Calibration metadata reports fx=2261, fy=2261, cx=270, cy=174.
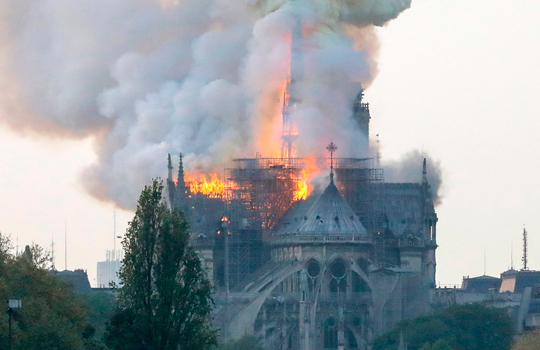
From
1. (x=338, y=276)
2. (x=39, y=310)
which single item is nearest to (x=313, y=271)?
(x=338, y=276)

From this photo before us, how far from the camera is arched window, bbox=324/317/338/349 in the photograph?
18675 cm

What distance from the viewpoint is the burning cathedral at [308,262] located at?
612 feet

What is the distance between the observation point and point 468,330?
174875 mm

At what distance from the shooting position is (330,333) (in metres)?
187

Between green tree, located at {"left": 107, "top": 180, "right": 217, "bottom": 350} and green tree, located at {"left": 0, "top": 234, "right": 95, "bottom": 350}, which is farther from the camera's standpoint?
green tree, located at {"left": 0, "top": 234, "right": 95, "bottom": 350}

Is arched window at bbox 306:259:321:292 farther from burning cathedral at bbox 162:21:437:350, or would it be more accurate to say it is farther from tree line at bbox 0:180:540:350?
tree line at bbox 0:180:540:350

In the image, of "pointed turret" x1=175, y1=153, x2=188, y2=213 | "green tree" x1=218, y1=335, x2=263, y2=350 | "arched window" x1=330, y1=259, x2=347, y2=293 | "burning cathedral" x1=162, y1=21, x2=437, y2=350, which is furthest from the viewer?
"pointed turret" x1=175, y1=153, x2=188, y2=213

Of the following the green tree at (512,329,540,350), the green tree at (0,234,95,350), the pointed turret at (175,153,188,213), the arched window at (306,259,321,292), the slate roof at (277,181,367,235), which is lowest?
the green tree at (512,329,540,350)

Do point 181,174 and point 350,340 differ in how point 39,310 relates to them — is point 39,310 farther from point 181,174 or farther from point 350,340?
point 181,174

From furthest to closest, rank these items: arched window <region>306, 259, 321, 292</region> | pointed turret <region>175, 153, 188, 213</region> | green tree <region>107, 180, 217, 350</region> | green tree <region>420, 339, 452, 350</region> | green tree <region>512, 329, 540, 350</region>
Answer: pointed turret <region>175, 153, 188, 213</region> < arched window <region>306, 259, 321, 292</region> < green tree <region>420, 339, 452, 350</region> < green tree <region>512, 329, 540, 350</region> < green tree <region>107, 180, 217, 350</region>

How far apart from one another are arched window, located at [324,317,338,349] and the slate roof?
7.94m

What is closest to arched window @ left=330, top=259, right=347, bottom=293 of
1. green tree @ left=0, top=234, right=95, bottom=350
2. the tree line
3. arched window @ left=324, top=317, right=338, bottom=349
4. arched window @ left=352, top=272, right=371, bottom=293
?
arched window @ left=352, top=272, right=371, bottom=293

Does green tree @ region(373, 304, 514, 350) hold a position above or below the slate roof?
below

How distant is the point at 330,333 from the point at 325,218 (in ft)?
34.3
